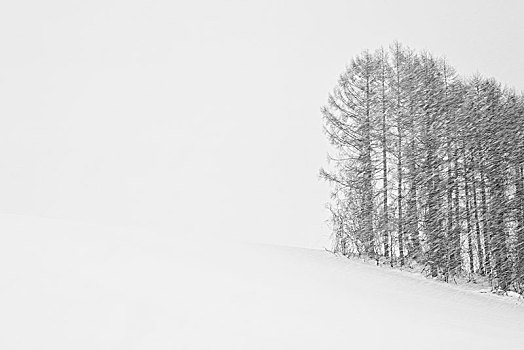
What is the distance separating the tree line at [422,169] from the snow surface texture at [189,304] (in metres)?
8.18

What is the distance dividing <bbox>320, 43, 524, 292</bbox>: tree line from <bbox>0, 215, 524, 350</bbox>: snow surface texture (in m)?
8.18

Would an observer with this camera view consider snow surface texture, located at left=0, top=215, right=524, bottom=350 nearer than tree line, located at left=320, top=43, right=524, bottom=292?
Yes

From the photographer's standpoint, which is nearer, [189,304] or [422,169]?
[189,304]

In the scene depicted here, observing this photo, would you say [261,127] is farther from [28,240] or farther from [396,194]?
[28,240]

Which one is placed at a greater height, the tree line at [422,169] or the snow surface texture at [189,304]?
the tree line at [422,169]

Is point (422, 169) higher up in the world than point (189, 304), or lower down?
higher up

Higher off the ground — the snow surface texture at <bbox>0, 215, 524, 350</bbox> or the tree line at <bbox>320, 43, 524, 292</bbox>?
the tree line at <bbox>320, 43, 524, 292</bbox>

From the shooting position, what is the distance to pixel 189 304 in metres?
4.68

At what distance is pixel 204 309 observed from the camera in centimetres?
461

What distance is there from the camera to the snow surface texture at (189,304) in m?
3.93

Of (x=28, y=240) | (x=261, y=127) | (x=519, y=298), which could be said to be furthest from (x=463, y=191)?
(x=261, y=127)

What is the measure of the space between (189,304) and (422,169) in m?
12.9

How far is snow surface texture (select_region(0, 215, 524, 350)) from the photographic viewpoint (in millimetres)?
3932

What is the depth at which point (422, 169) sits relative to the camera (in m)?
16.3
